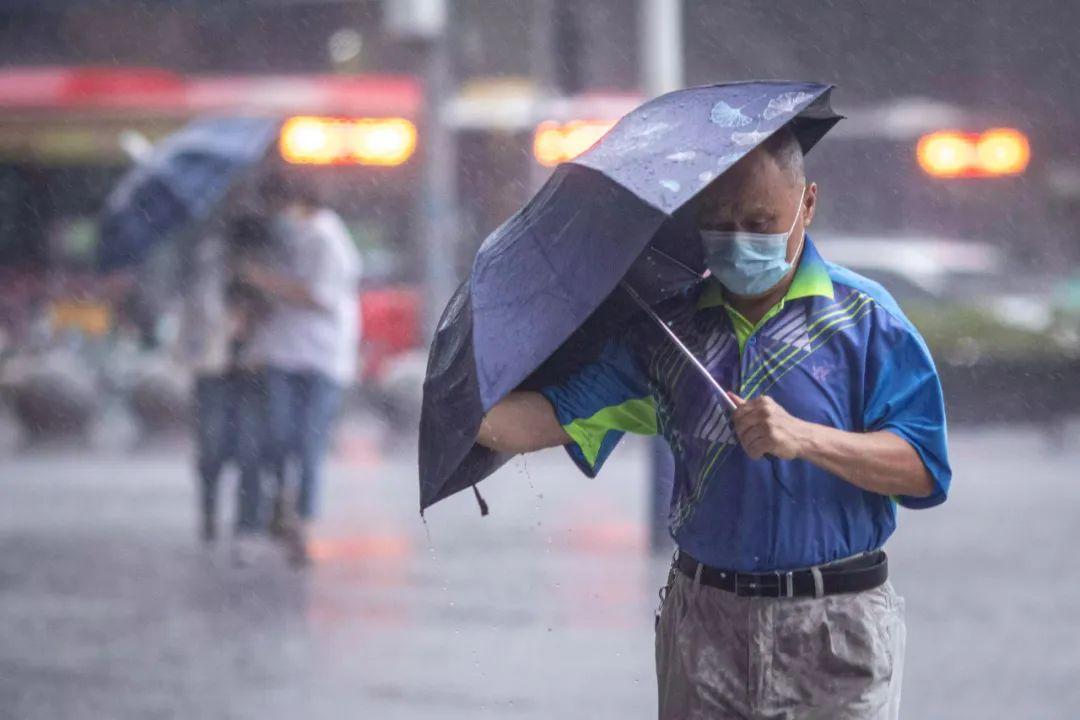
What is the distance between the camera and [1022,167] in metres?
24.5

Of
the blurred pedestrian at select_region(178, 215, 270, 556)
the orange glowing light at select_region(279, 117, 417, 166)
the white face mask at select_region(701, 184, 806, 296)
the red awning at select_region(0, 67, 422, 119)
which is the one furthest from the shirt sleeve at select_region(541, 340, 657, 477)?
the red awning at select_region(0, 67, 422, 119)

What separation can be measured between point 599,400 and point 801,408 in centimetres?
43

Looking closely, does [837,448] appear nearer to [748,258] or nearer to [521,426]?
[748,258]

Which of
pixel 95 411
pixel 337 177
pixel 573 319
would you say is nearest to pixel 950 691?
pixel 573 319

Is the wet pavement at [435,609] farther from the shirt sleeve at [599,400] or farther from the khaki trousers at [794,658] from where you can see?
the khaki trousers at [794,658]

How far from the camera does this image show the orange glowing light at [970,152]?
77.8 feet

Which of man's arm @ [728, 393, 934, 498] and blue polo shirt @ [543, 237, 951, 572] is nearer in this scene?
man's arm @ [728, 393, 934, 498]

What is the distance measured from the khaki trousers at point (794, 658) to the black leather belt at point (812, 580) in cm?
1

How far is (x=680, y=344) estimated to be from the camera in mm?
2969

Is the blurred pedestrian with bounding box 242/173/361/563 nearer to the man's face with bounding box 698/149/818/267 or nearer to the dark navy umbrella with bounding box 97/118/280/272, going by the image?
the dark navy umbrella with bounding box 97/118/280/272

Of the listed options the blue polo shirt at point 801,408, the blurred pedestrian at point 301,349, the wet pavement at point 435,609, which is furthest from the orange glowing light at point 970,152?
the blue polo shirt at point 801,408

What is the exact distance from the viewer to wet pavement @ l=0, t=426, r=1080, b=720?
6270 millimetres

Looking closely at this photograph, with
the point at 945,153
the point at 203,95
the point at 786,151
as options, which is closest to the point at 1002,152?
the point at 945,153

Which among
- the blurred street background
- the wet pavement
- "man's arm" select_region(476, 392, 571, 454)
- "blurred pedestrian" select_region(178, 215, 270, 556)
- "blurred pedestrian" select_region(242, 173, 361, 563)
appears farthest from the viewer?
"blurred pedestrian" select_region(178, 215, 270, 556)
